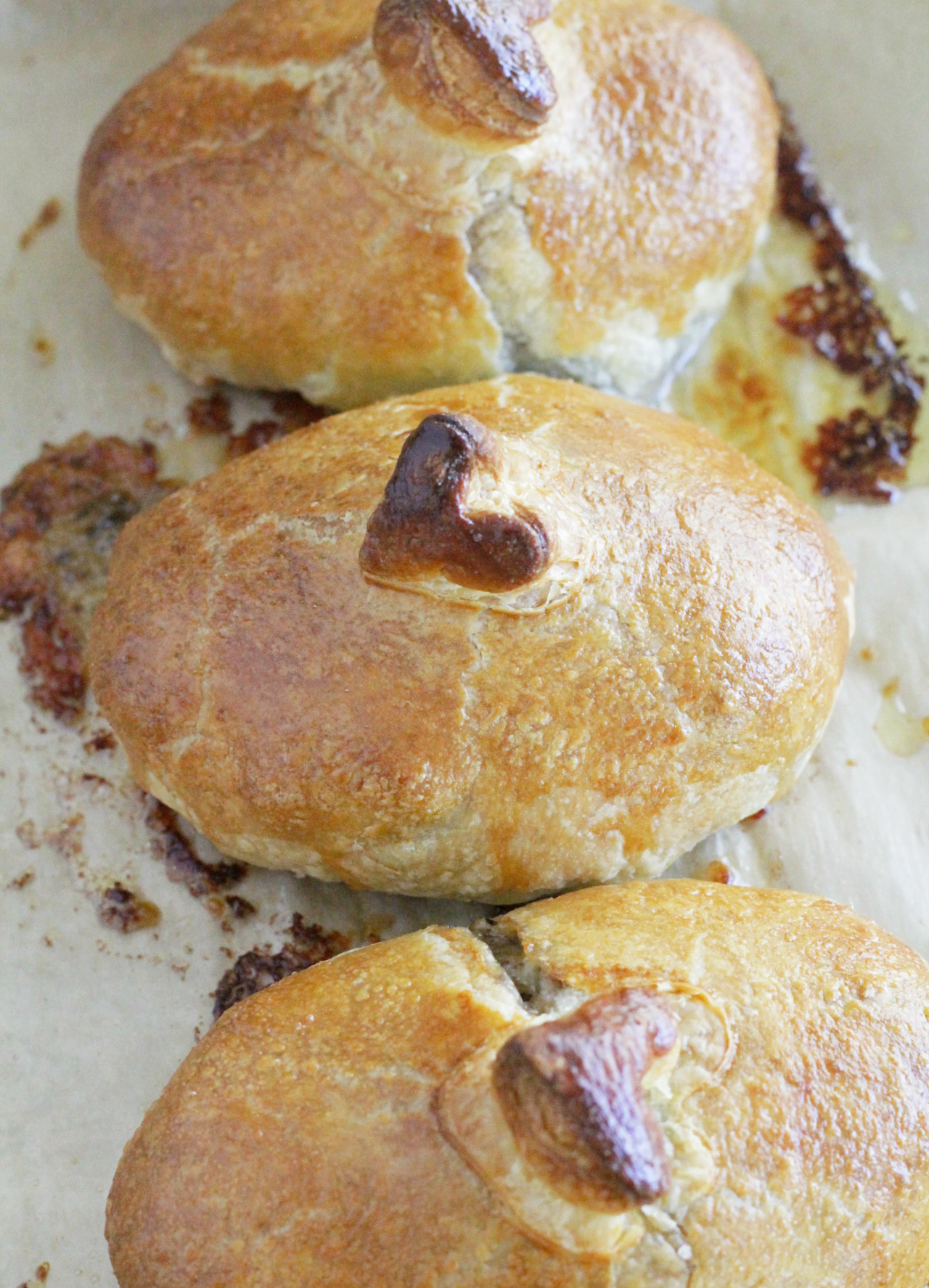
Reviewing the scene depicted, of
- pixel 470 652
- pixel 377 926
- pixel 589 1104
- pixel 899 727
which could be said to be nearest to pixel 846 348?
pixel 899 727

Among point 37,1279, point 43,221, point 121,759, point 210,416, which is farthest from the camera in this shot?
point 43,221

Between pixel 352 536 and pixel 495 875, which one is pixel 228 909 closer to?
pixel 495 875

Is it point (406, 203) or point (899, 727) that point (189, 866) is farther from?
point (899, 727)

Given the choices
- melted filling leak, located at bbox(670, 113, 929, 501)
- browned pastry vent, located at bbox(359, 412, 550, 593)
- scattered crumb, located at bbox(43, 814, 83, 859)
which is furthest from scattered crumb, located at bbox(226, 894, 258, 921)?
melted filling leak, located at bbox(670, 113, 929, 501)

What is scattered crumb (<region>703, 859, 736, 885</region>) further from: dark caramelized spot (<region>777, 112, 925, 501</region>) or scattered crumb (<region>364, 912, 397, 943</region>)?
dark caramelized spot (<region>777, 112, 925, 501</region>)

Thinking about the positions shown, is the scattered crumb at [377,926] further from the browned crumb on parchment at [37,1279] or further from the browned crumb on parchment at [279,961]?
the browned crumb on parchment at [37,1279]

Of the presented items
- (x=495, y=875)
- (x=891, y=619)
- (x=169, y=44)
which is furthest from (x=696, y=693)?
(x=169, y=44)
